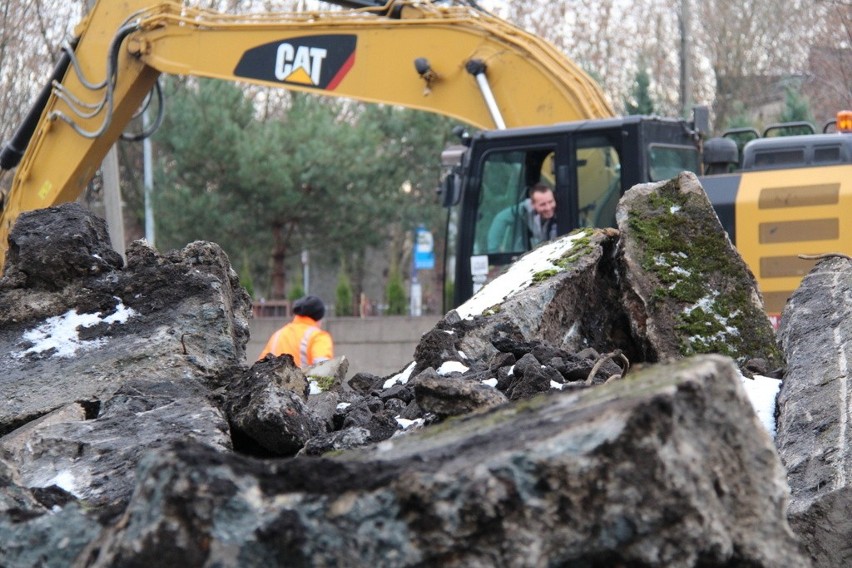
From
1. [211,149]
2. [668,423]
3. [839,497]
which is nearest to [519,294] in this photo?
[839,497]

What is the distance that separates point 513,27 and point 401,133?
19.4 metres

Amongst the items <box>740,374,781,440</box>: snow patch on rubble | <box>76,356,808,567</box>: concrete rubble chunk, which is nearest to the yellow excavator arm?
<box>740,374,781,440</box>: snow patch on rubble

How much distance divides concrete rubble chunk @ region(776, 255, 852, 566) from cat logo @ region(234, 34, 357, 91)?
19.3 ft

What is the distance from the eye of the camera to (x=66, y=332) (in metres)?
5.07

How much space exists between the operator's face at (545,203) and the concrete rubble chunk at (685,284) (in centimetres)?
387

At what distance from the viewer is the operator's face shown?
32.6 ft

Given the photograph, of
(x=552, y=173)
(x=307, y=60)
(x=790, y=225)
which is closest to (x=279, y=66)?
(x=307, y=60)

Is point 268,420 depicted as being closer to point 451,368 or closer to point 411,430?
point 411,430

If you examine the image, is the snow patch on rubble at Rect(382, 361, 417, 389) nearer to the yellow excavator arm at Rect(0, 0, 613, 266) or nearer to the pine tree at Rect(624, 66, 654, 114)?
the yellow excavator arm at Rect(0, 0, 613, 266)

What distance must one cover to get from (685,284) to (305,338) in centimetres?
494

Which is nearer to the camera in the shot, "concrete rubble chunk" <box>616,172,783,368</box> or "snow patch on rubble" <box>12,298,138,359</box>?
"snow patch on rubble" <box>12,298,138,359</box>

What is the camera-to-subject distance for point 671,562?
235 centimetres

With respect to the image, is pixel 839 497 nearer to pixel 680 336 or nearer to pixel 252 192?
pixel 680 336

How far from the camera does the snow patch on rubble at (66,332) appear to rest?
5.01m
